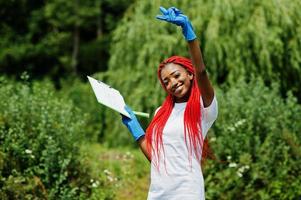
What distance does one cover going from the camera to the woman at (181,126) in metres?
2.90

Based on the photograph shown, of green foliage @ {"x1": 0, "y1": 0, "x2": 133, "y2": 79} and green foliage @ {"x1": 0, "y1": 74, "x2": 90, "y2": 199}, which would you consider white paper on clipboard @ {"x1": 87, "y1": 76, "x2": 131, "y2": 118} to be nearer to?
green foliage @ {"x1": 0, "y1": 74, "x2": 90, "y2": 199}

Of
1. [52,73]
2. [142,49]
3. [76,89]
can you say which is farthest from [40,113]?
[52,73]

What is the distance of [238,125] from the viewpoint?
6.35 meters

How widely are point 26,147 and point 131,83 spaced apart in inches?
Answer: 171

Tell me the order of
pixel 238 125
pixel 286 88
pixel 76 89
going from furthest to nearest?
pixel 76 89 < pixel 286 88 < pixel 238 125

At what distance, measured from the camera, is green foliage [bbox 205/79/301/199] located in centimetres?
601

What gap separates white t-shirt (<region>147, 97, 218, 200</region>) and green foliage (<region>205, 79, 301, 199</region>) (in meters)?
2.98

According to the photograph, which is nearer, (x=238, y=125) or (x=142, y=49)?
(x=238, y=125)

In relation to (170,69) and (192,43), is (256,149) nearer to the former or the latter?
(170,69)

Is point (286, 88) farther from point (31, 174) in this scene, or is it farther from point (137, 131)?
point (137, 131)

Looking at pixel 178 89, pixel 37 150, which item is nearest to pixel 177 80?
pixel 178 89

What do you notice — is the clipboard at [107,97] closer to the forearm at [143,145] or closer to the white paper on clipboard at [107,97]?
the white paper on clipboard at [107,97]

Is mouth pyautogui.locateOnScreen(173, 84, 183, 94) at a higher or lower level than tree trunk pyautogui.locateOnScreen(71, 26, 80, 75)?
higher

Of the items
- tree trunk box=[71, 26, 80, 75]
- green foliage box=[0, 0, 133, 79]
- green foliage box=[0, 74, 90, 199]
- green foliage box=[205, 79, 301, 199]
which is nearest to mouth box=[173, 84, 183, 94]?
green foliage box=[0, 74, 90, 199]
